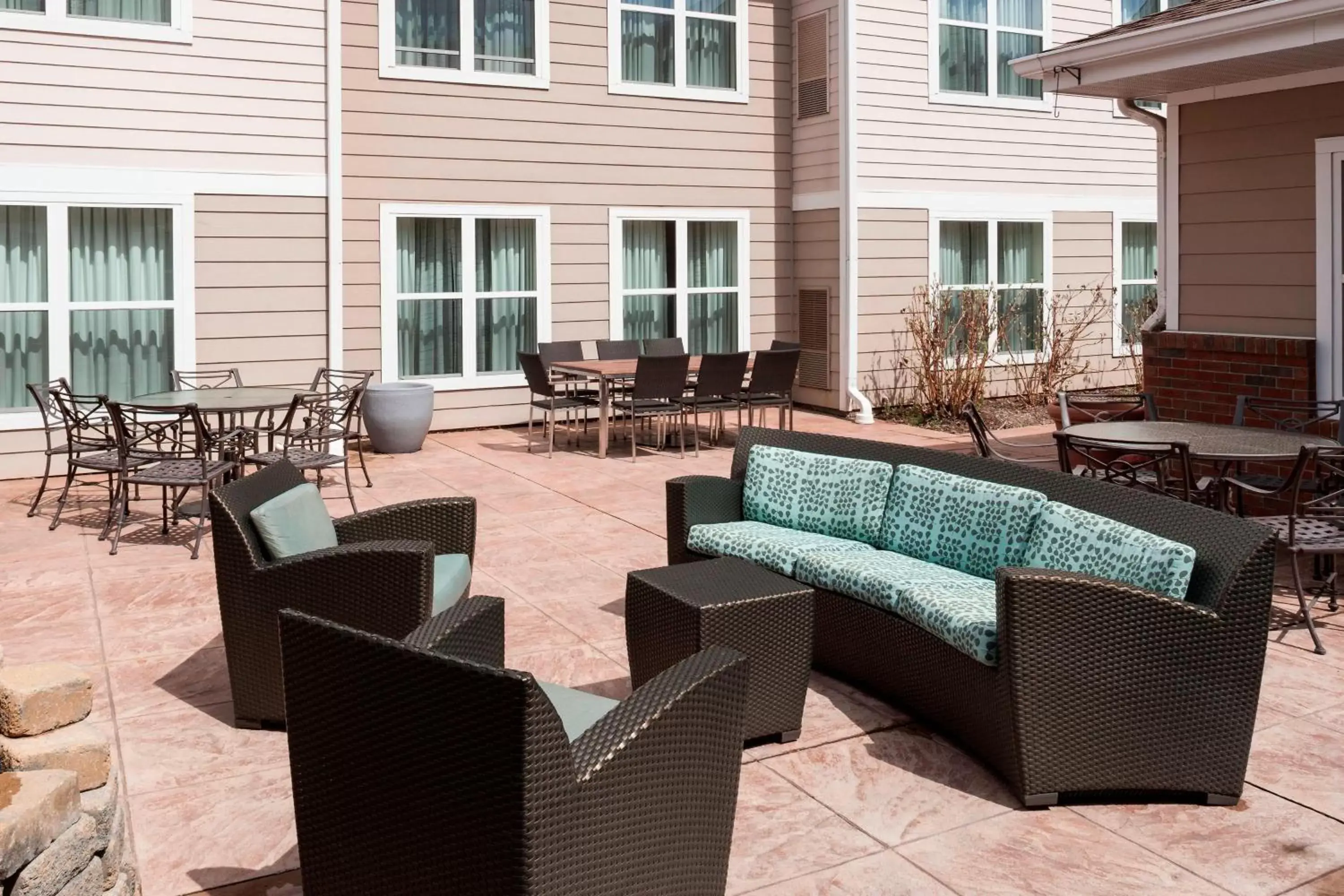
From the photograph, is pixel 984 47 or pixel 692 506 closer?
pixel 692 506

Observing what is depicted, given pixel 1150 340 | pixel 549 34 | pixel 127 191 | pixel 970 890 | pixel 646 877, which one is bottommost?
pixel 970 890

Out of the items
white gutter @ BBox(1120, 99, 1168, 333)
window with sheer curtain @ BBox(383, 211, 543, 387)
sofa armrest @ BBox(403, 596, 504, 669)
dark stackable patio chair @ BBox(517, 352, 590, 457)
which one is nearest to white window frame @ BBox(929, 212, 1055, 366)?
window with sheer curtain @ BBox(383, 211, 543, 387)

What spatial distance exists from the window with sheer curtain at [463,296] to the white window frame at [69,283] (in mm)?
1847

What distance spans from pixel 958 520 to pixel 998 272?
388 inches

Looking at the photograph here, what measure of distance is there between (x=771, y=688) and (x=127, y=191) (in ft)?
25.1

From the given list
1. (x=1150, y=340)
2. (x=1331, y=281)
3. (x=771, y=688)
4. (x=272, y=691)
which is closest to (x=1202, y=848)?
(x=771, y=688)

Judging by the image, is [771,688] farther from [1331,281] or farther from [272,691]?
[1331,281]

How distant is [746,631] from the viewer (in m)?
4.00

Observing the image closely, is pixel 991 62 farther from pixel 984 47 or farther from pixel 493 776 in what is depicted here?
pixel 493 776

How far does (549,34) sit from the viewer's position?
11.9 meters

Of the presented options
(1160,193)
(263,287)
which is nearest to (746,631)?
(1160,193)

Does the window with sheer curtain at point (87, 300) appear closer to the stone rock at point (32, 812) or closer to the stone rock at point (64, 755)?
the stone rock at point (64, 755)

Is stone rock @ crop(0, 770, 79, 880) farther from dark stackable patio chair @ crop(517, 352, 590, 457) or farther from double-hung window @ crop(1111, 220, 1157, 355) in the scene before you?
double-hung window @ crop(1111, 220, 1157, 355)

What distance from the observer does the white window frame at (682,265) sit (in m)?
12.5
